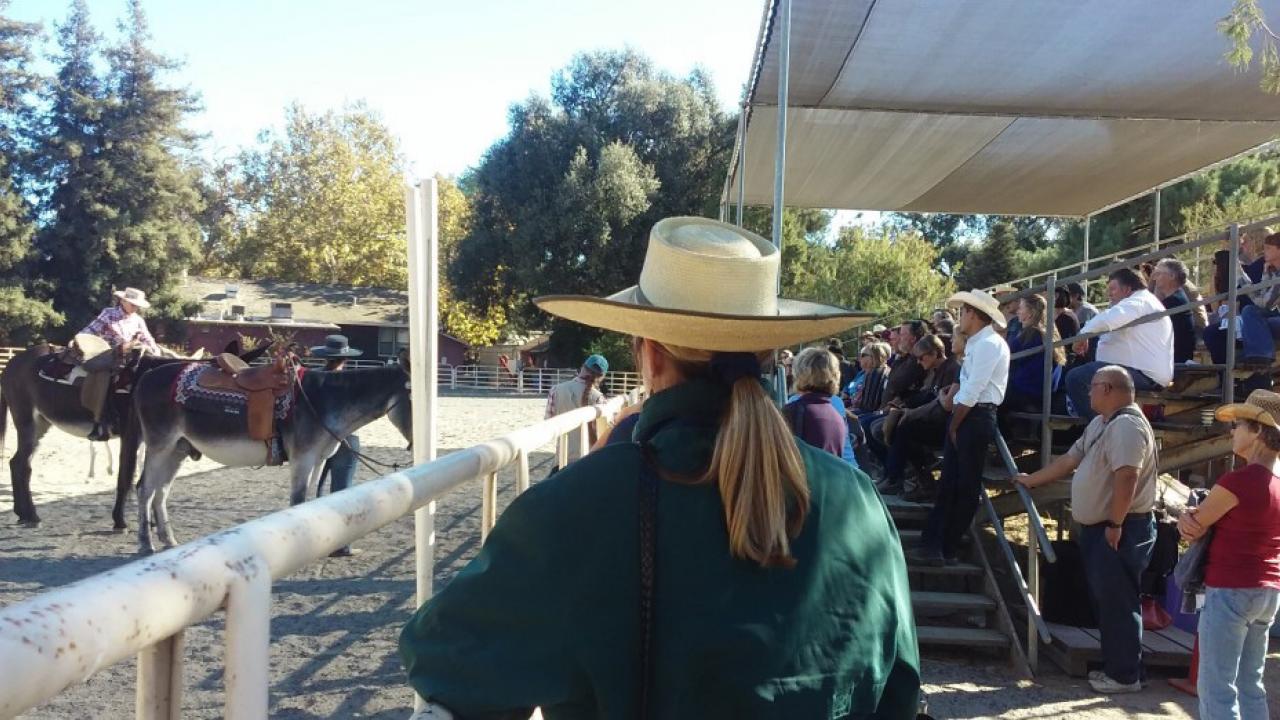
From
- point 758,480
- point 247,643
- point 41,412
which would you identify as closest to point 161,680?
point 247,643

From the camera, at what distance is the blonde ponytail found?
126 centimetres

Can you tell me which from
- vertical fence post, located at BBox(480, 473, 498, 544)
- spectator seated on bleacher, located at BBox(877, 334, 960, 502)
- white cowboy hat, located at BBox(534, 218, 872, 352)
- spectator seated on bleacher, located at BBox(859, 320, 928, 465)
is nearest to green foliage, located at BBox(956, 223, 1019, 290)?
spectator seated on bleacher, located at BBox(859, 320, 928, 465)

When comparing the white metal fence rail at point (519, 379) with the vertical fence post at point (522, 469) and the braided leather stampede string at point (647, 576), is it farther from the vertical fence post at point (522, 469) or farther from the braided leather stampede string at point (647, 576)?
the braided leather stampede string at point (647, 576)

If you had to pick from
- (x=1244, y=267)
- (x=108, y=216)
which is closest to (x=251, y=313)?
(x=108, y=216)

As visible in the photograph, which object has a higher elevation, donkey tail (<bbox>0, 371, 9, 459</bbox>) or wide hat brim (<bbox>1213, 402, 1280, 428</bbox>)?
wide hat brim (<bbox>1213, 402, 1280, 428</bbox>)

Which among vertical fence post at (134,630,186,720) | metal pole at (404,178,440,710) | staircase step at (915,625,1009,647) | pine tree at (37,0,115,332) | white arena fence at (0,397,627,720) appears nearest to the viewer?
white arena fence at (0,397,627,720)

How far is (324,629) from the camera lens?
554 centimetres

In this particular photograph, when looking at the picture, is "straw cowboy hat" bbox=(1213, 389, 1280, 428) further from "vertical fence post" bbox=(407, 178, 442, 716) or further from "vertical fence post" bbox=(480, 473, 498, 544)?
"vertical fence post" bbox=(407, 178, 442, 716)

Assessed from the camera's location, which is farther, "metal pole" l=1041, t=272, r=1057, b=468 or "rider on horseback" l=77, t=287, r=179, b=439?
"rider on horseback" l=77, t=287, r=179, b=439

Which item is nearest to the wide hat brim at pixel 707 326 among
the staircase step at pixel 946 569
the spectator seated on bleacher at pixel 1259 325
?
the staircase step at pixel 946 569

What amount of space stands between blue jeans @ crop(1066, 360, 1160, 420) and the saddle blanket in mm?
6694

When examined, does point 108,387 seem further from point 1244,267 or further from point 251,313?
point 251,313

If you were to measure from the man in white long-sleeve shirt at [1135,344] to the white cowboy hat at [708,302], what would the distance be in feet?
19.5

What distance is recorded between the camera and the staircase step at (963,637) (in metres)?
6.45
